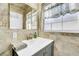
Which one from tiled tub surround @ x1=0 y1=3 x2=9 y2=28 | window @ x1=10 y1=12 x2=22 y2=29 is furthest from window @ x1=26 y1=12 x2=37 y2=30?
tiled tub surround @ x1=0 y1=3 x2=9 y2=28

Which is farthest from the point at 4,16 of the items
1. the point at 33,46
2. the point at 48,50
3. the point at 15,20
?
the point at 48,50

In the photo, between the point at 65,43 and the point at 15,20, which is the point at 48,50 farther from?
the point at 15,20

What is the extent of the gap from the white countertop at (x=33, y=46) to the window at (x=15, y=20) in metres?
0.20

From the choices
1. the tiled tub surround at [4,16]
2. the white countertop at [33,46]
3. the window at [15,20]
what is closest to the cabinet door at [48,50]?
the white countertop at [33,46]

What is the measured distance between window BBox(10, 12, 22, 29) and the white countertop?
0.20m

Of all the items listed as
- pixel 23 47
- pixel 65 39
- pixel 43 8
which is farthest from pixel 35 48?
pixel 43 8

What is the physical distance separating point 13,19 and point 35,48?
42 cm

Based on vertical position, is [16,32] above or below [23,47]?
above

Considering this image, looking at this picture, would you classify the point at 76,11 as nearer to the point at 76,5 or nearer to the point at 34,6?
the point at 76,5

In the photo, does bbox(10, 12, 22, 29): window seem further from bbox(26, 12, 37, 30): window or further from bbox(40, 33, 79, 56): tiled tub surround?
bbox(40, 33, 79, 56): tiled tub surround

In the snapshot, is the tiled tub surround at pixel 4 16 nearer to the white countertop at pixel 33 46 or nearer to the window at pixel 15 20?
the window at pixel 15 20

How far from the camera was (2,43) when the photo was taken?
1.30m

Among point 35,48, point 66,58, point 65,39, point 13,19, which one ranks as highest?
point 13,19

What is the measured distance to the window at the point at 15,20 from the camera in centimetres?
131
